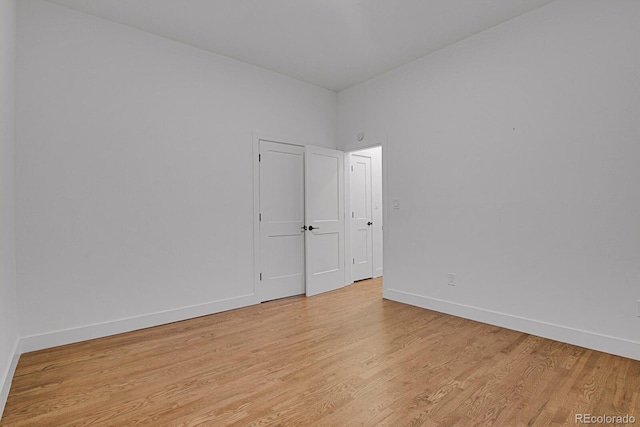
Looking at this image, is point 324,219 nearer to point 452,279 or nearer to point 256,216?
point 256,216

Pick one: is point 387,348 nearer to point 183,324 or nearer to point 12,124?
point 183,324

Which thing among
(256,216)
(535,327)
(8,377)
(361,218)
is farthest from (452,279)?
(8,377)

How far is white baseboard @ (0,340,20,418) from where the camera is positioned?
6.30ft

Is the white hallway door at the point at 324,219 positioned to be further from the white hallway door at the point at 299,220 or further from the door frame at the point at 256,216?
the door frame at the point at 256,216

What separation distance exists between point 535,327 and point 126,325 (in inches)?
153

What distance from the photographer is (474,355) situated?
261 cm

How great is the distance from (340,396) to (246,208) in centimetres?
258

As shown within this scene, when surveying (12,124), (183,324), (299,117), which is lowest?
(183,324)

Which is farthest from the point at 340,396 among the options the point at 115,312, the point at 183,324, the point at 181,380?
the point at 115,312

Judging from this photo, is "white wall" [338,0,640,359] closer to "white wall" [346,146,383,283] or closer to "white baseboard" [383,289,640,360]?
"white baseboard" [383,289,640,360]

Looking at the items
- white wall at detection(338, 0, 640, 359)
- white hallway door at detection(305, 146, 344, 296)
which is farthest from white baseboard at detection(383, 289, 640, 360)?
white hallway door at detection(305, 146, 344, 296)

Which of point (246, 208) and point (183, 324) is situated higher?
point (246, 208)

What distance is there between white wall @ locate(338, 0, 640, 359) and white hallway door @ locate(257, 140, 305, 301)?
1.30 metres

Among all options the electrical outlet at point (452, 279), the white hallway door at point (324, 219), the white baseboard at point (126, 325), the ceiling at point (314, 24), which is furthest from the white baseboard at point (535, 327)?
the ceiling at point (314, 24)
